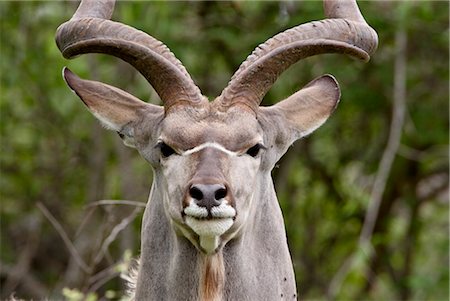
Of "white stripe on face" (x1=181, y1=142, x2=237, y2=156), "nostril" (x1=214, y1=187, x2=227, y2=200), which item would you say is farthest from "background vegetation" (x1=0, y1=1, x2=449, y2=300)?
"nostril" (x1=214, y1=187, x2=227, y2=200)

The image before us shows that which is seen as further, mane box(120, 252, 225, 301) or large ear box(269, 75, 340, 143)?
large ear box(269, 75, 340, 143)

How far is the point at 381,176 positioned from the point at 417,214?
3.06 meters

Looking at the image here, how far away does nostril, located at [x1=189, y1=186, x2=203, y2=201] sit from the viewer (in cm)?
617

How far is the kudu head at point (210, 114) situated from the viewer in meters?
6.41

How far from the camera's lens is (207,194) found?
6.16 meters

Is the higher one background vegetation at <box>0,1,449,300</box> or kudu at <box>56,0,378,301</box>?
kudu at <box>56,0,378,301</box>

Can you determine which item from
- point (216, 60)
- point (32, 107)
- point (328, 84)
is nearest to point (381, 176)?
point (216, 60)

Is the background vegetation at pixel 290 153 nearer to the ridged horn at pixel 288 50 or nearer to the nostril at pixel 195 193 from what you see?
the ridged horn at pixel 288 50

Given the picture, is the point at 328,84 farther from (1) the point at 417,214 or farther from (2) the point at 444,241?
(1) the point at 417,214

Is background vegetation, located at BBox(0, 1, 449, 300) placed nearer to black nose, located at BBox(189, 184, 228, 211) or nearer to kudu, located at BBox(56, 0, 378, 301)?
kudu, located at BBox(56, 0, 378, 301)

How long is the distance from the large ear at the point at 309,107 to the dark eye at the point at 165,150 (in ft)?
2.51

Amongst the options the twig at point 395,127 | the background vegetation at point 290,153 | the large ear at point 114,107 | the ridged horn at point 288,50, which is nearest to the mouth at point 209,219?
the ridged horn at point 288,50

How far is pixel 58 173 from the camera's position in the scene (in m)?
16.6

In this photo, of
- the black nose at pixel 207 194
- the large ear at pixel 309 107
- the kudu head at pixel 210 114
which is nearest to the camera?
the black nose at pixel 207 194
